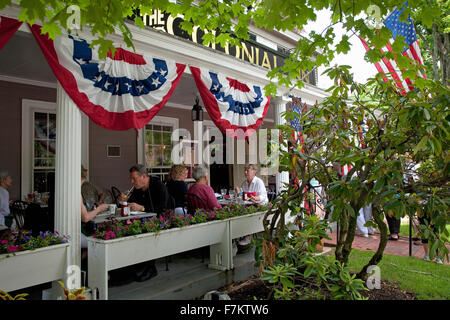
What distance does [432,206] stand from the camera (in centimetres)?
261

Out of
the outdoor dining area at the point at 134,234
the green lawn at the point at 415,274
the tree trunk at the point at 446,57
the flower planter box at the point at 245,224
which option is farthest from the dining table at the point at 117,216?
the tree trunk at the point at 446,57

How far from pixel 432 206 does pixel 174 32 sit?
424 cm

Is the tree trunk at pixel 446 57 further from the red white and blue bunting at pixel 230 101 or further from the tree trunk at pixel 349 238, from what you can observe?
the tree trunk at pixel 349 238

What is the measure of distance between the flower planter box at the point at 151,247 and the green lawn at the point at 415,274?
203 cm

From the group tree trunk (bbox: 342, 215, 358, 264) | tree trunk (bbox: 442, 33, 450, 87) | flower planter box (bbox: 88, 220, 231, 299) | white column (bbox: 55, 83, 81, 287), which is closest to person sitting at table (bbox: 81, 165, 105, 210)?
white column (bbox: 55, 83, 81, 287)

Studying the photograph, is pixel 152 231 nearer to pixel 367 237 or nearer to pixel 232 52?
pixel 232 52

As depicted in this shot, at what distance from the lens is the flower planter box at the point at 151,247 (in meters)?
3.54

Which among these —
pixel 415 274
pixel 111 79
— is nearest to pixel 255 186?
pixel 415 274

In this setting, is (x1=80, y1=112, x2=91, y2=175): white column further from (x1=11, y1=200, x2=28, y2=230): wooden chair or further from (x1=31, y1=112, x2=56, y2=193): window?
(x1=11, y1=200, x2=28, y2=230): wooden chair

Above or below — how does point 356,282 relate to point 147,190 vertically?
below

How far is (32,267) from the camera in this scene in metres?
3.19

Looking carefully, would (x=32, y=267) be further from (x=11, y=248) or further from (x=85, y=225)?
(x=85, y=225)
